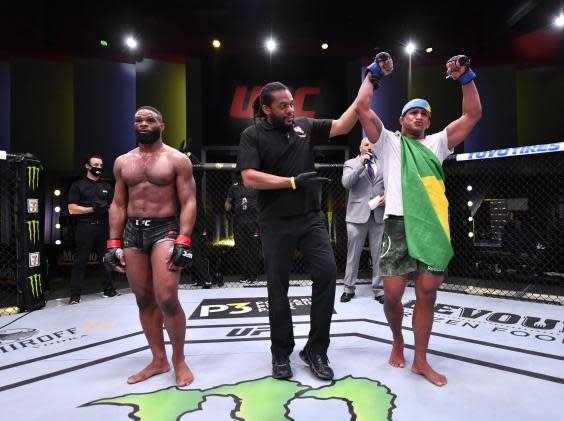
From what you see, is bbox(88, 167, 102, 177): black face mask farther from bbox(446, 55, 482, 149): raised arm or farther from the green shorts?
bbox(446, 55, 482, 149): raised arm

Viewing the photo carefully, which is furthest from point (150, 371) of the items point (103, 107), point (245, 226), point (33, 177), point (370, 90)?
point (103, 107)

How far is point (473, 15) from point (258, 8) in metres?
3.83

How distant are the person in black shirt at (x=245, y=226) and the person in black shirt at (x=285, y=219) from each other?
3022 mm

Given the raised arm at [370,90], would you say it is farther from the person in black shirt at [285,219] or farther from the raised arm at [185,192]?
the raised arm at [185,192]

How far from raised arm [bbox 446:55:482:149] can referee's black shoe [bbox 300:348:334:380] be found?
1484 mm

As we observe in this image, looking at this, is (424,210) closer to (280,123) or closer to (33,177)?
(280,123)

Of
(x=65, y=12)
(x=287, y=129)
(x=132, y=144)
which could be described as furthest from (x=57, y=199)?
(x=287, y=129)

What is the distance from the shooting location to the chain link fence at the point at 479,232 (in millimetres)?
4895

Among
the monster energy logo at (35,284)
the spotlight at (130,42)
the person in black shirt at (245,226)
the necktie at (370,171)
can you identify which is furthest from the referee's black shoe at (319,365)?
the spotlight at (130,42)

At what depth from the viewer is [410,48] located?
6.94 m

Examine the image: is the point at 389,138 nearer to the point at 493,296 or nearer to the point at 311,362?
the point at 311,362

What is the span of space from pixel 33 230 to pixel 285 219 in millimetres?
3151

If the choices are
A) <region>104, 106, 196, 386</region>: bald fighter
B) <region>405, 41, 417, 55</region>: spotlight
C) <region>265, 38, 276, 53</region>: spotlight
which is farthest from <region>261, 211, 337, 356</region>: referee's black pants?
<region>405, 41, 417, 55</region>: spotlight

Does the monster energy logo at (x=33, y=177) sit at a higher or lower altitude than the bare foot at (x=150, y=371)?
higher
